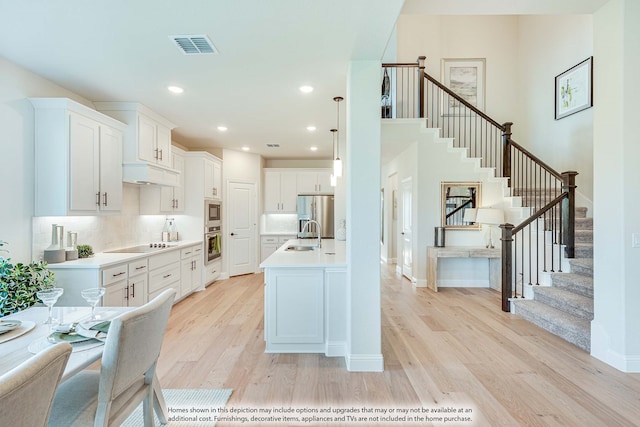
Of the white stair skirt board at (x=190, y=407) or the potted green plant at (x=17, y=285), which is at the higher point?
the potted green plant at (x=17, y=285)

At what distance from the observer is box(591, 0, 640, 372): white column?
253cm

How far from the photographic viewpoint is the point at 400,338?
3348 mm

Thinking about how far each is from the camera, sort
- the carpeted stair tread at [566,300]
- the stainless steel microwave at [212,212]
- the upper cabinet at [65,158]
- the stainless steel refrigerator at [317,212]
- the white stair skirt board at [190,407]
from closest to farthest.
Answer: the white stair skirt board at [190,407]
the upper cabinet at [65,158]
the carpeted stair tread at [566,300]
the stainless steel microwave at [212,212]
the stainless steel refrigerator at [317,212]

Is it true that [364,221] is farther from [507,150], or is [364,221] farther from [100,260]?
[507,150]

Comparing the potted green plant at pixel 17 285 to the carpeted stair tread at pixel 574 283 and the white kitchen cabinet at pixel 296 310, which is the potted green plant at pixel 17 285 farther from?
the carpeted stair tread at pixel 574 283

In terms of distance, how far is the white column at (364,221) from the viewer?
106 inches

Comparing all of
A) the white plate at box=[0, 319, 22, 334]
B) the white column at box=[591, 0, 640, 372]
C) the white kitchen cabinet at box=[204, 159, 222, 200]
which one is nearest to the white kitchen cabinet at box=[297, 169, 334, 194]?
the white kitchen cabinet at box=[204, 159, 222, 200]

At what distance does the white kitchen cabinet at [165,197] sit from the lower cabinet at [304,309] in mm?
2816

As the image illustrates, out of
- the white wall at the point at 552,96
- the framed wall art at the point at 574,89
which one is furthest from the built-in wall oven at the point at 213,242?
the framed wall art at the point at 574,89

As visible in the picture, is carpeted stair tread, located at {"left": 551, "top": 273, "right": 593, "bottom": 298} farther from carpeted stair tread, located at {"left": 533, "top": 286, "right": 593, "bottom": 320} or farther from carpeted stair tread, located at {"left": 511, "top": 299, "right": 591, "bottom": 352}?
carpeted stair tread, located at {"left": 511, "top": 299, "right": 591, "bottom": 352}

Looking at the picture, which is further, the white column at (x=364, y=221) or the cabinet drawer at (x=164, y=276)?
the cabinet drawer at (x=164, y=276)

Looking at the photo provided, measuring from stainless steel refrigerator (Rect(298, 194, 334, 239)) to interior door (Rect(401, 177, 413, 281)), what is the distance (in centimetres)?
156

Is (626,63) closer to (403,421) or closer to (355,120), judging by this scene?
(355,120)

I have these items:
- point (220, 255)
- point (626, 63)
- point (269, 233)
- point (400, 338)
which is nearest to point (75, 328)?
point (400, 338)
